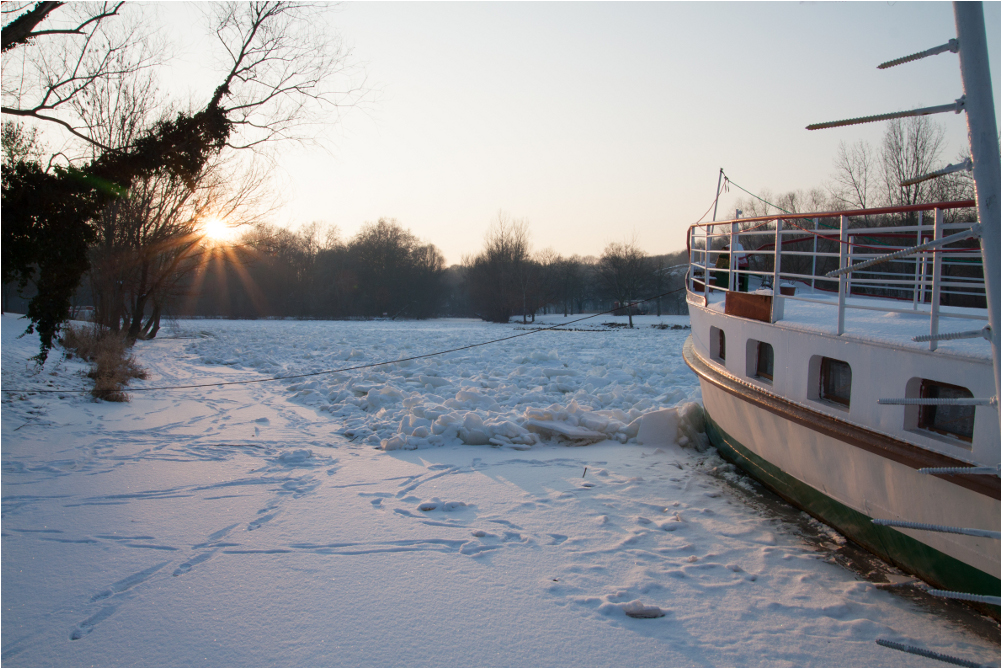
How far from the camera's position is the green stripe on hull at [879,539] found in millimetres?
3273

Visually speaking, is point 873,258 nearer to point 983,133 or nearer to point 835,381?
point 983,133

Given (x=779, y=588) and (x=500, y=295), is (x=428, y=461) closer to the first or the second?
(x=779, y=588)

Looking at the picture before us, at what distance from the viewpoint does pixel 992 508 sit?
10.0ft

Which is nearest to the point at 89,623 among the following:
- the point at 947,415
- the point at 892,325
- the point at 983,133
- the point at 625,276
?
the point at 983,133

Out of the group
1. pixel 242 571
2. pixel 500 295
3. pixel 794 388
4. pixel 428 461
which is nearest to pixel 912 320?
pixel 794 388

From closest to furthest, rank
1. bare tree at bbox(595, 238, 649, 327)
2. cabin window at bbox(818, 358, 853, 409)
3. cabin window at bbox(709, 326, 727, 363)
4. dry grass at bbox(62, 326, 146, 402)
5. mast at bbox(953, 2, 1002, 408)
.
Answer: mast at bbox(953, 2, 1002, 408), cabin window at bbox(818, 358, 853, 409), cabin window at bbox(709, 326, 727, 363), dry grass at bbox(62, 326, 146, 402), bare tree at bbox(595, 238, 649, 327)

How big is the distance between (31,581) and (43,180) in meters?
4.94

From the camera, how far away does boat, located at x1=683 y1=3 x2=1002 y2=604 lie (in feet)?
8.27

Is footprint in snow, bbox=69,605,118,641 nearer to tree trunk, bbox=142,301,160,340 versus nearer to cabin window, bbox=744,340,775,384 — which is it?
cabin window, bbox=744,340,775,384

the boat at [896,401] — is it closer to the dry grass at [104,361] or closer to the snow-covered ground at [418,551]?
the snow-covered ground at [418,551]

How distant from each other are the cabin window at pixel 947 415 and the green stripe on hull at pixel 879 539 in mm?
705

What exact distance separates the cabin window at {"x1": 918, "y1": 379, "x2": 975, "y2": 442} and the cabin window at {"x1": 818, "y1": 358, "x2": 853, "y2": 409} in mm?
670

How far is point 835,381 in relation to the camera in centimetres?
464

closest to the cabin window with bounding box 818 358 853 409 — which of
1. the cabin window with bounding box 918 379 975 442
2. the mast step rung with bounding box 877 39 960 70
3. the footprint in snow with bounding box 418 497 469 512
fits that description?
the cabin window with bounding box 918 379 975 442
